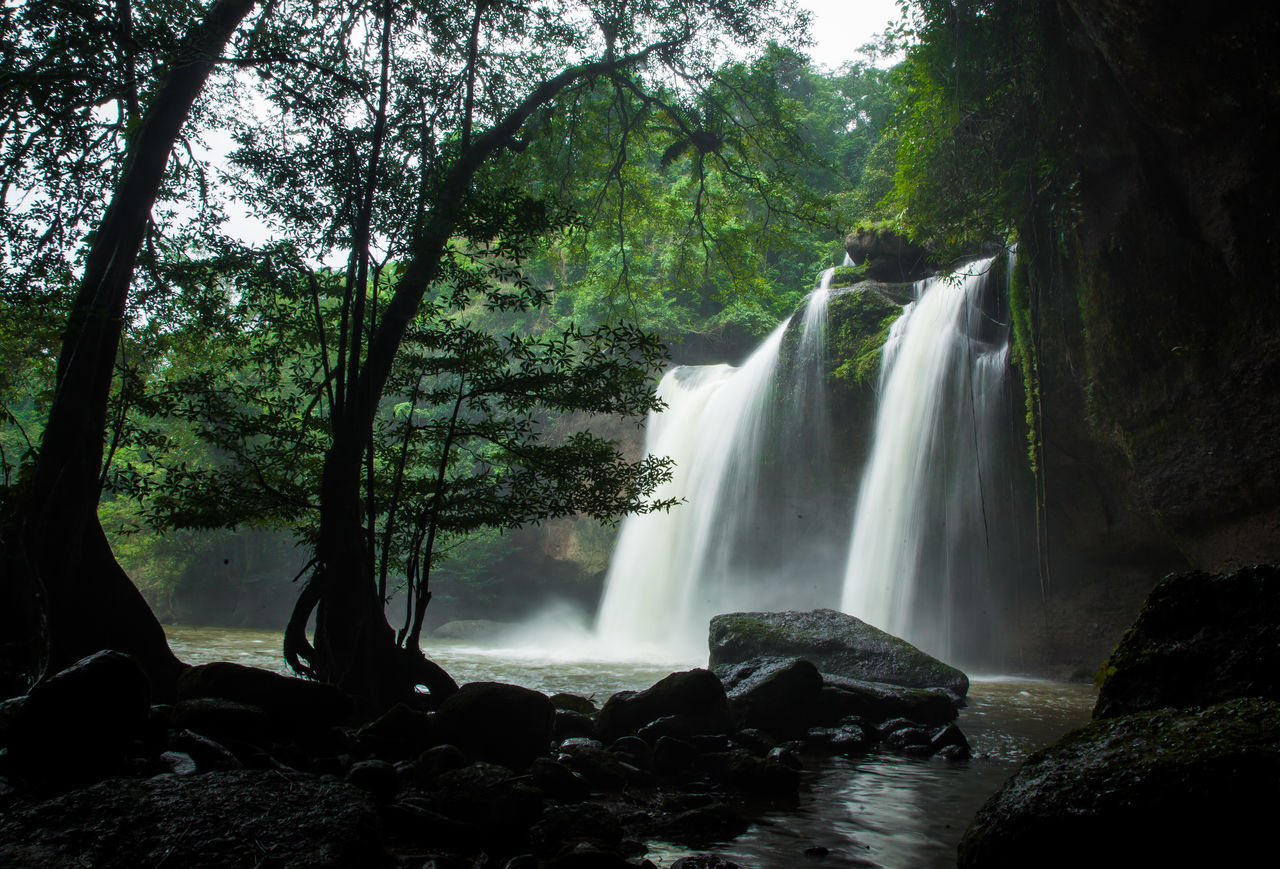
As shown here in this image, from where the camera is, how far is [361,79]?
746 centimetres

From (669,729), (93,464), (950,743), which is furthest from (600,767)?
(93,464)

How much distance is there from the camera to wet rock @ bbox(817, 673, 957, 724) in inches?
294

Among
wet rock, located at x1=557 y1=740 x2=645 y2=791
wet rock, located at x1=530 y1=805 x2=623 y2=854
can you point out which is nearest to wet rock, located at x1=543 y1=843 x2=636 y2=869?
wet rock, located at x1=530 y1=805 x2=623 y2=854

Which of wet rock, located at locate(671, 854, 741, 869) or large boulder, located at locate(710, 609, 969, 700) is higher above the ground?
wet rock, located at locate(671, 854, 741, 869)

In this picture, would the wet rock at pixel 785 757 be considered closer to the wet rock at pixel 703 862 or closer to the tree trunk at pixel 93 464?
the wet rock at pixel 703 862

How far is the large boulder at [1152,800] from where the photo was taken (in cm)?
238

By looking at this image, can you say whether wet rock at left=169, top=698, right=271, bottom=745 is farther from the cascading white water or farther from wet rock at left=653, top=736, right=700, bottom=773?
the cascading white water

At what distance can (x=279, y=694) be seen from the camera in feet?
16.6

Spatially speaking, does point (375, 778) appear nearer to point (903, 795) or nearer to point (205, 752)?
point (205, 752)

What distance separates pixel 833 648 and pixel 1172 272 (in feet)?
20.4

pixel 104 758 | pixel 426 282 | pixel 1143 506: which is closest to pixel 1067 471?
pixel 1143 506

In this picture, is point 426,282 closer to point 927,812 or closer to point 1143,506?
point 927,812

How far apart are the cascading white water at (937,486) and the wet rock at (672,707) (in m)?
8.40

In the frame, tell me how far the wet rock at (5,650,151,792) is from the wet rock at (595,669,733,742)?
369 centimetres
